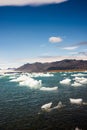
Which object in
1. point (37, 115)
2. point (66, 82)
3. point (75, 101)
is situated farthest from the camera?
point (66, 82)

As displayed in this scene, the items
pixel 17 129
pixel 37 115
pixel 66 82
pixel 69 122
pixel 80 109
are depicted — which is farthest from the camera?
pixel 66 82

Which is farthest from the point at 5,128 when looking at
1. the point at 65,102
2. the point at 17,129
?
the point at 65,102

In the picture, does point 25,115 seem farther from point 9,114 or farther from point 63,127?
point 63,127

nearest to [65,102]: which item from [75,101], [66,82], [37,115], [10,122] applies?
[75,101]

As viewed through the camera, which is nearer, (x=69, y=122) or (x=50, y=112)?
(x=69, y=122)

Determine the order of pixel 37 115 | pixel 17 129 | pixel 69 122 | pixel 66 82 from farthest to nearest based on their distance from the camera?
pixel 66 82 < pixel 37 115 < pixel 69 122 < pixel 17 129

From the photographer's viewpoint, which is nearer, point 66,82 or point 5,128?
point 5,128

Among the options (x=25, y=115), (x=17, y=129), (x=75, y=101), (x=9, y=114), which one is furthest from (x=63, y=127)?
(x=75, y=101)

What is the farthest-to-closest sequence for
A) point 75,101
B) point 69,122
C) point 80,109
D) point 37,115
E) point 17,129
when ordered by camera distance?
point 75,101 < point 80,109 < point 37,115 < point 69,122 < point 17,129

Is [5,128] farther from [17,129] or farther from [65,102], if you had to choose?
[65,102]

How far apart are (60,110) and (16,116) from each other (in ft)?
18.8

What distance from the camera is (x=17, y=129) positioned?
75.7 feet

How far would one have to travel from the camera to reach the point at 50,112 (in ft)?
94.7

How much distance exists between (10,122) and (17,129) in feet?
8.28
